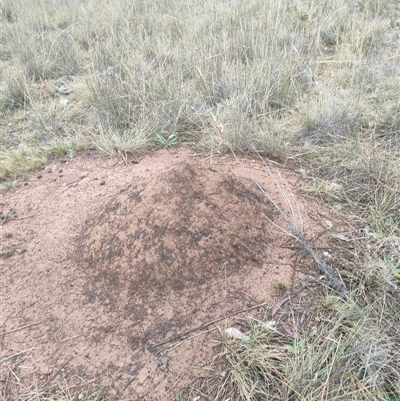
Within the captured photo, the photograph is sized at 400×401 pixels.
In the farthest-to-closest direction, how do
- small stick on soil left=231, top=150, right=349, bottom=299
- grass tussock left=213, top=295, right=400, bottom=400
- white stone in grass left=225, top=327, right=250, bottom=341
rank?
small stick on soil left=231, top=150, right=349, bottom=299 < white stone in grass left=225, top=327, right=250, bottom=341 < grass tussock left=213, top=295, right=400, bottom=400

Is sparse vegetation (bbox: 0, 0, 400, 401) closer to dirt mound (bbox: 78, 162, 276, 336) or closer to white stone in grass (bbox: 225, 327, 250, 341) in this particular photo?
white stone in grass (bbox: 225, 327, 250, 341)

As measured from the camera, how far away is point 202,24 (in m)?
4.22

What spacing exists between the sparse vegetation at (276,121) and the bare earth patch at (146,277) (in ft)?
0.60

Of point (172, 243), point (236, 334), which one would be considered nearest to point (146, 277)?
point (172, 243)

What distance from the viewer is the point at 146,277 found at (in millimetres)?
1726

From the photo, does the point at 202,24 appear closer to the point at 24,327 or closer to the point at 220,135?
the point at 220,135

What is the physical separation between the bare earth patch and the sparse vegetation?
182mm

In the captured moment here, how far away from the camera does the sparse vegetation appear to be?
4.60 feet

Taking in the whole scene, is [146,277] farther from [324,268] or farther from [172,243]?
[324,268]

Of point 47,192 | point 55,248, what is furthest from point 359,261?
point 47,192

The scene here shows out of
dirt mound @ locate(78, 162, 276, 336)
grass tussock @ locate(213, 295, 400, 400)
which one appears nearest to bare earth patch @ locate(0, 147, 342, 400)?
dirt mound @ locate(78, 162, 276, 336)

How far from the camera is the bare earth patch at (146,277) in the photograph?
59.3 inches

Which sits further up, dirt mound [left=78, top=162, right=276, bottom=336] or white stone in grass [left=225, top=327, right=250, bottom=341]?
dirt mound [left=78, top=162, right=276, bottom=336]

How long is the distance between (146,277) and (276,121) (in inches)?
68.9
